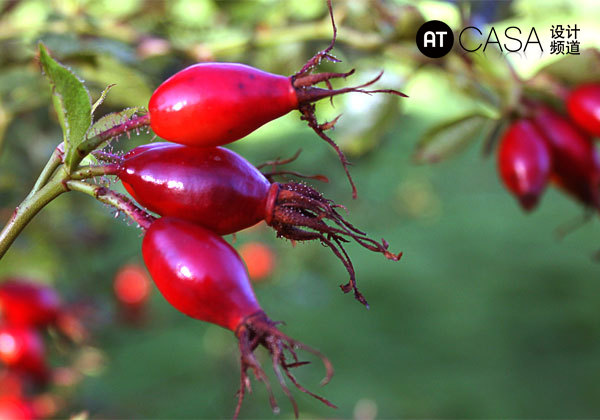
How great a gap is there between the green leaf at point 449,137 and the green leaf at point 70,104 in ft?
2.08

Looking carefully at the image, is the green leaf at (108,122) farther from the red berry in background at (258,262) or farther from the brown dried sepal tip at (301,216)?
the red berry in background at (258,262)

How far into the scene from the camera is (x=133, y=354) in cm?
324

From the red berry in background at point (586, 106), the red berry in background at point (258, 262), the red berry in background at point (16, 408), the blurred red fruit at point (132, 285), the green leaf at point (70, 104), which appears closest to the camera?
the green leaf at point (70, 104)

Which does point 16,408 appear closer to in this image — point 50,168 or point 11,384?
point 11,384

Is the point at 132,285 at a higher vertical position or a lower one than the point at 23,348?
higher

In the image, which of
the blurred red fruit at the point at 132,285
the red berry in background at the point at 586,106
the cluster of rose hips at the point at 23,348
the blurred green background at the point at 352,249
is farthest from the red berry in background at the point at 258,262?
the red berry in background at the point at 586,106

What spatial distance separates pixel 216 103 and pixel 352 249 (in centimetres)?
398

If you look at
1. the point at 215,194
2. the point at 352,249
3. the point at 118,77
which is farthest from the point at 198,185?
the point at 352,249

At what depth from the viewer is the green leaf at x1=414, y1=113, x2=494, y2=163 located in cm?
100

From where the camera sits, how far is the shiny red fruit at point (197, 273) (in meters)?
0.50

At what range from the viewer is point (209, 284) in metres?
0.50

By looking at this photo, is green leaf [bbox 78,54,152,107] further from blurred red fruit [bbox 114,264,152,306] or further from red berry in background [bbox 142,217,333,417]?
blurred red fruit [bbox 114,264,152,306]

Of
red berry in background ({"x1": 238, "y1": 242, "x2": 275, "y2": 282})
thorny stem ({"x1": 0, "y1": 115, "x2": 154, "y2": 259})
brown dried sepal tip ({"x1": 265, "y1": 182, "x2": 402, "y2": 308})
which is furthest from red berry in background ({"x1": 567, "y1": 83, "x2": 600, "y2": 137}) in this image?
red berry in background ({"x1": 238, "y1": 242, "x2": 275, "y2": 282})

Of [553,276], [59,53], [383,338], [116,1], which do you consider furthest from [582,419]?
[59,53]
